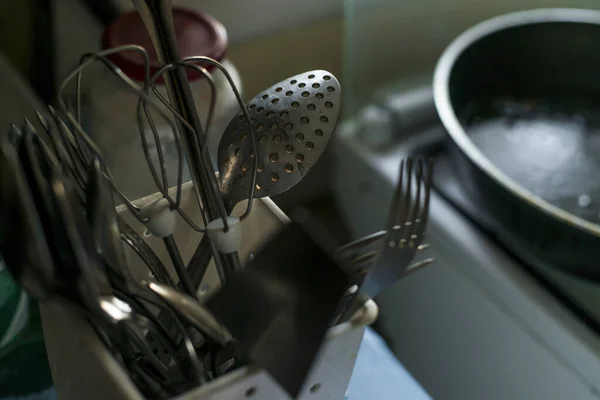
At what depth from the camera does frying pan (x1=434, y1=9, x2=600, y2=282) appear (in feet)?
1.67

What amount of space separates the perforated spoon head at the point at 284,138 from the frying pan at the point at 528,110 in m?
0.25

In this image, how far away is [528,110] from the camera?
2.15 ft

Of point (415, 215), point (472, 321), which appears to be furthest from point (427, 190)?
point (472, 321)

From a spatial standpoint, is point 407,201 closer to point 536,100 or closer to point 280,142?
point 280,142

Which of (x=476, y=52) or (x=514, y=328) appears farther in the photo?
(x=476, y=52)

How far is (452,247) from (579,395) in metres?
0.16

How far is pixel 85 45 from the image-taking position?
0.55 metres

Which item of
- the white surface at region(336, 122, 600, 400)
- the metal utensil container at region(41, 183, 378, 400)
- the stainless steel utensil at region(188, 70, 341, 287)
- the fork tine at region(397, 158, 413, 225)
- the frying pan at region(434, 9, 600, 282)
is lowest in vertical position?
the white surface at region(336, 122, 600, 400)

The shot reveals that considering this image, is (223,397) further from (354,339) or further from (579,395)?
(579,395)

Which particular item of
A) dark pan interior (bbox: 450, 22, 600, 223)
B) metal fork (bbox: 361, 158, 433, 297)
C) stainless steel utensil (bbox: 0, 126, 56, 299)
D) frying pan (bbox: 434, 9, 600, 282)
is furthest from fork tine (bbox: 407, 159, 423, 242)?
dark pan interior (bbox: 450, 22, 600, 223)

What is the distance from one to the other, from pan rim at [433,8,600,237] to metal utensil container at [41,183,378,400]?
256mm

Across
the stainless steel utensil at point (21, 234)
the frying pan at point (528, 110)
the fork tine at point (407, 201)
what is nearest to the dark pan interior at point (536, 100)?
the frying pan at point (528, 110)

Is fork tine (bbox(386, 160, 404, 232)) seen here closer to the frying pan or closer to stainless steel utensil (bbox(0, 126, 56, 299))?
stainless steel utensil (bbox(0, 126, 56, 299))

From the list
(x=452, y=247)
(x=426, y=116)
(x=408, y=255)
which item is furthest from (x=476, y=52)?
(x=408, y=255)
